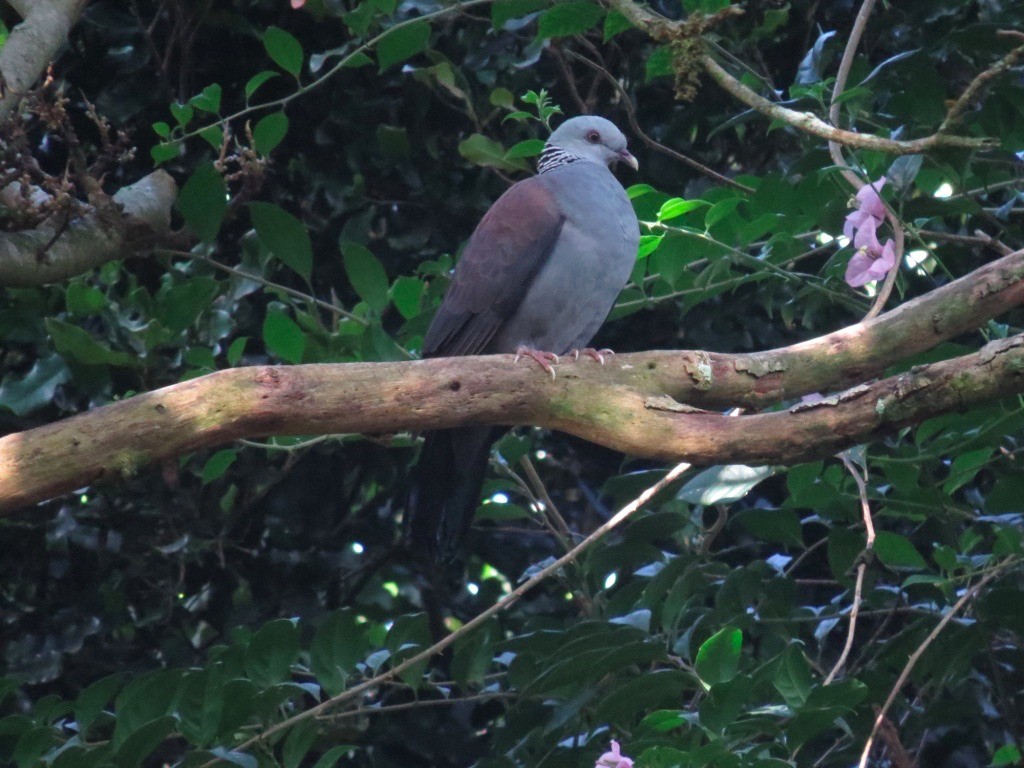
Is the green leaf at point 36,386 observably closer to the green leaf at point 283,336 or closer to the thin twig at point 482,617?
the green leaf at point 283,336

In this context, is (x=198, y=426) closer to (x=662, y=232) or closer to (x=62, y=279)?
(x=62, y=279)

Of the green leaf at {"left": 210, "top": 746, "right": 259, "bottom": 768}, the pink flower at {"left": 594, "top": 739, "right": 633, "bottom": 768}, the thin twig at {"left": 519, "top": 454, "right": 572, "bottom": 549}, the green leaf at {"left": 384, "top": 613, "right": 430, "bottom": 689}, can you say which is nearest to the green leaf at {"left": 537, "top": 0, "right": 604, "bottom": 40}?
the thin twig at {"left": 519, "top": 454, "right": 572, "bottom": 549}

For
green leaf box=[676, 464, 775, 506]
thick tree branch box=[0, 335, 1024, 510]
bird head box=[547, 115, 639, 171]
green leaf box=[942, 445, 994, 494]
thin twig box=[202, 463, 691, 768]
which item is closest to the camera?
thick tree branch box=[0, 335, 1024, 510]

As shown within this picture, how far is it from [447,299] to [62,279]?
43.1 inches

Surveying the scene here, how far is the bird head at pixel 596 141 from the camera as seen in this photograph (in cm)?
409

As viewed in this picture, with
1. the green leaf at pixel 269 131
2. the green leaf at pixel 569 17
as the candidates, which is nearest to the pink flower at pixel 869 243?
the green leaf at pixel 569 17

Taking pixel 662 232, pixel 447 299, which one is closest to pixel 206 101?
pixel 447 299

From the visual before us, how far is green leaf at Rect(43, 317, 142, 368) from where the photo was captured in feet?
10.5

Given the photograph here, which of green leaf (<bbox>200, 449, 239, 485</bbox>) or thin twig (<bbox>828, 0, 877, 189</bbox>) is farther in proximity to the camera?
green leaf (<bbox>200, 449, 239, 485</bbox>)

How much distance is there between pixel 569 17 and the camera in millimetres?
3115

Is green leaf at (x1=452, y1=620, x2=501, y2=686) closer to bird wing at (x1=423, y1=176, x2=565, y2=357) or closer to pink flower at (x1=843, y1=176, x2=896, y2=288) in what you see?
bird wing at (x1=423, y1=176, x2=565, y2=357)

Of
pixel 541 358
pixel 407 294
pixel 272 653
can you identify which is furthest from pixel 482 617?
pixel 407 294

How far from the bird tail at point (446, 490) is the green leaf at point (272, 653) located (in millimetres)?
626

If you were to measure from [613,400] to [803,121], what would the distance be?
768 mm
